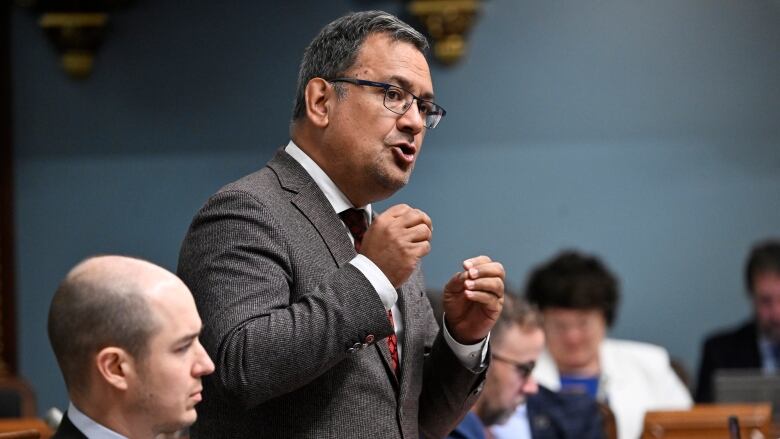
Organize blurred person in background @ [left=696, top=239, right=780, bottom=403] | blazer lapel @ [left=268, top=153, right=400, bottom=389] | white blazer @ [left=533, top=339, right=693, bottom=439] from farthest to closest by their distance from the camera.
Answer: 1. blurred person in background @ [left=696, top=239, right=780, bottom=403]
2. white blazer @ [left=533, top=339, right=693, bottom=439]
3. blazer lapel @ [left=268, top=153, right=400, bottom=389]

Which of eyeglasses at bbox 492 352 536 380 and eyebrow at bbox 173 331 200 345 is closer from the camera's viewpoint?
eyebrow at bbox 173 331 200 345

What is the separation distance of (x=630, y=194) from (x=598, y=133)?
330mm

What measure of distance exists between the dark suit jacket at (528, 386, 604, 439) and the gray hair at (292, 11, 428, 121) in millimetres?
2105

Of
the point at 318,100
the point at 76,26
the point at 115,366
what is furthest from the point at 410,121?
the point at 76,26

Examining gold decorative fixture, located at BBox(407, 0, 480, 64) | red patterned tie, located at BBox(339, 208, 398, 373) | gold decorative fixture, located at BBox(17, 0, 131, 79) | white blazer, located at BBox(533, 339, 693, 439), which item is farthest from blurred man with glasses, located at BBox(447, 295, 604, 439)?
gold decorative fixture, located at BBox(17, 0, 131, 79)

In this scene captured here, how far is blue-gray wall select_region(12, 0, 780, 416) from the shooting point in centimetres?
583

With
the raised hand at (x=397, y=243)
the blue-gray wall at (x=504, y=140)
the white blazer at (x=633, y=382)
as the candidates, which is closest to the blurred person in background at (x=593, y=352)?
the white blazer at (x=633, y=382)

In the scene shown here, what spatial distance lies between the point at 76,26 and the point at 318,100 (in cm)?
375

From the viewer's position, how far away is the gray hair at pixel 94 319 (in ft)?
5.71

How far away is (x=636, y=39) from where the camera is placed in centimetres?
588

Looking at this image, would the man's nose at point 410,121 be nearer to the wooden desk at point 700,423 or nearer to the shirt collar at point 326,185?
the shirt collar at point 326,185

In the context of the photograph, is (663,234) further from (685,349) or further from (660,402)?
(660,402)

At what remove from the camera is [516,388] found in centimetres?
376

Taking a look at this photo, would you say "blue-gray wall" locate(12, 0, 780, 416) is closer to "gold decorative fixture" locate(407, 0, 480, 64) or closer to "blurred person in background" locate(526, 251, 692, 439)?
"gold decorative fixture" locate(407, 0, 480, 64)
